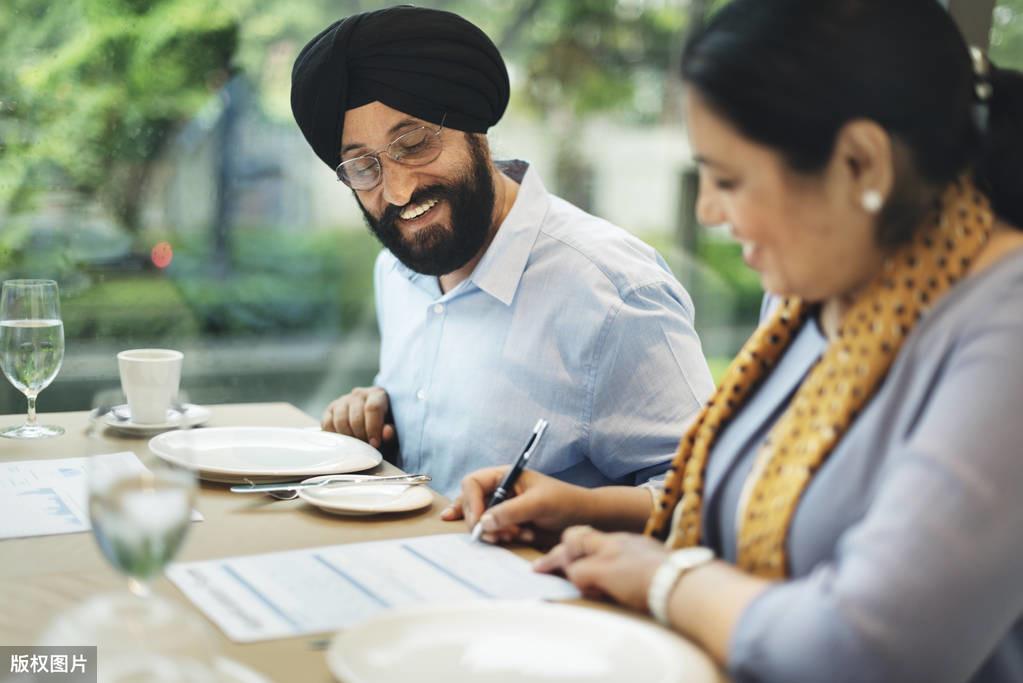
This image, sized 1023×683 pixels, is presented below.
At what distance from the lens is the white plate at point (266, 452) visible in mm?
1642

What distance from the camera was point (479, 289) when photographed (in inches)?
80.2

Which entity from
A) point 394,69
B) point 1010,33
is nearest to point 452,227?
point 394,69

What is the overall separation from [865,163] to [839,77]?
0.29ft

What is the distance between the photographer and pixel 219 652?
1010mm

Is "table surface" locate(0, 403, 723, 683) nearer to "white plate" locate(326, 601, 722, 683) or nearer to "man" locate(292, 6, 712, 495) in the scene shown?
"white plate" locate(326, 601, 722, 683)

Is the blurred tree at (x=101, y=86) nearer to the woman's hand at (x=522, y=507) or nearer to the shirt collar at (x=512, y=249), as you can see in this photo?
the shirt collar at (x=512, y=249)

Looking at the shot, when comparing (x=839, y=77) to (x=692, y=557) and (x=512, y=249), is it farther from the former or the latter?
(x=512, y=249)

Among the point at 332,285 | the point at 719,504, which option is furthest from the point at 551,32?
the point at 719,504

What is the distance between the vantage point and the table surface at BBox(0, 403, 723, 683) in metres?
1.02

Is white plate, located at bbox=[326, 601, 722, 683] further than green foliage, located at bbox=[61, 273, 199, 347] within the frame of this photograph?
No

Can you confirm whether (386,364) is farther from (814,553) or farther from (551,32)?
(551,32)

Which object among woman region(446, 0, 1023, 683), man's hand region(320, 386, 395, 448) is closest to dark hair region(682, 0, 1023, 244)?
woman region(446, 0, 1023, 683)

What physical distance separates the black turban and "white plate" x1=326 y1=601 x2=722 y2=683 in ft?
3.74

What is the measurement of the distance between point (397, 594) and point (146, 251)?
2624mm
